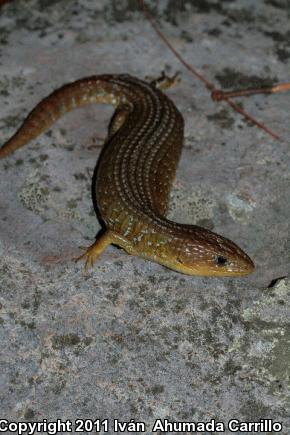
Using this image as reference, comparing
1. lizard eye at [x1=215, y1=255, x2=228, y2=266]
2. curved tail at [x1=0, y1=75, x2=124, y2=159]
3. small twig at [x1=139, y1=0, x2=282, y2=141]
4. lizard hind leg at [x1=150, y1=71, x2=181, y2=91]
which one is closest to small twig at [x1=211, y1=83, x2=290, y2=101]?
small twig at [x1=139, y1=0, x2=282, y2=141]

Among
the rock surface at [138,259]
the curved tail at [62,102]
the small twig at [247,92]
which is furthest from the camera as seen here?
the small twig at [247,92]

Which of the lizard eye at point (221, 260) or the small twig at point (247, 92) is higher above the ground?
the small twig at point (247, 92)

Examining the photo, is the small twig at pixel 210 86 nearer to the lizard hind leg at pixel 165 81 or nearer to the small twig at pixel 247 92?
the small twig at pixel 247 92

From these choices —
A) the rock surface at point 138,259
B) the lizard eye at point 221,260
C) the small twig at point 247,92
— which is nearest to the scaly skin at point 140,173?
the lizard eye at point 221,260

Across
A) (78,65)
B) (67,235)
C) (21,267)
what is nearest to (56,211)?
(67,235)

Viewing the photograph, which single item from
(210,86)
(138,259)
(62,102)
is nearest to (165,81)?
(210,86)

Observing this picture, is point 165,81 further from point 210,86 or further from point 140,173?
point 140,173

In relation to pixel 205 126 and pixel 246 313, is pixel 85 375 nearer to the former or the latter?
pixel 246 313
